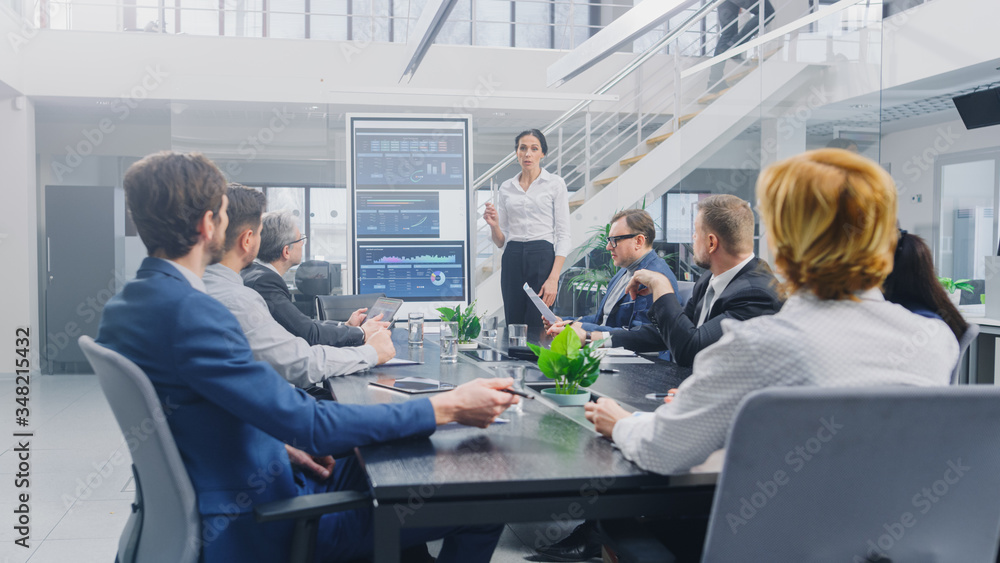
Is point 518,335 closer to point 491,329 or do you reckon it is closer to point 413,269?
point 491,329

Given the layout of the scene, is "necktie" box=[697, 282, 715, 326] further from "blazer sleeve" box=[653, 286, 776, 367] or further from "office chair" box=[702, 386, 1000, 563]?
"office chair" box=[702, 386, 1000, 563]

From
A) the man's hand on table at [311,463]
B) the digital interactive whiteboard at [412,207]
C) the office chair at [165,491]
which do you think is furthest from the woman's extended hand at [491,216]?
the office chair at [165,491]

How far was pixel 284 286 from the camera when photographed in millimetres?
2789

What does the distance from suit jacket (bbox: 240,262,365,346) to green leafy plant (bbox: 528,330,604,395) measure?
113 cm

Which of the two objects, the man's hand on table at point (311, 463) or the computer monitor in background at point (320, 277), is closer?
the man's hand on table at point (311, 463)

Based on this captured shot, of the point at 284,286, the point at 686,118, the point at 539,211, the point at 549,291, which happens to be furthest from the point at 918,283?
the point at 686,118

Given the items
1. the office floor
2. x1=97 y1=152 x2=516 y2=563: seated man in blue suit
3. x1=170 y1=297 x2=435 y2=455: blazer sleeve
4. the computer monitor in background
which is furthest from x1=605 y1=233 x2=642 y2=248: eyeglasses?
the computer monitor in background

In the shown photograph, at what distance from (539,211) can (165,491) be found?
3.65 metres

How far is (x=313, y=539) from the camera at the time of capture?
1.28m

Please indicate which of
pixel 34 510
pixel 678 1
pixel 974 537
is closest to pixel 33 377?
pixel 34 510

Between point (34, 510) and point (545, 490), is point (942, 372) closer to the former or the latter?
point (545, 490)

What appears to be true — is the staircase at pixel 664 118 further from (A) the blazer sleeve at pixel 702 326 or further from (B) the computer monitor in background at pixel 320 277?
(A) the blazer sleeve at pixel 702 326

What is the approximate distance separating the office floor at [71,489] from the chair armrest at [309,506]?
1.28 meters

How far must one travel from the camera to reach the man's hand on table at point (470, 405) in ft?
4.73
